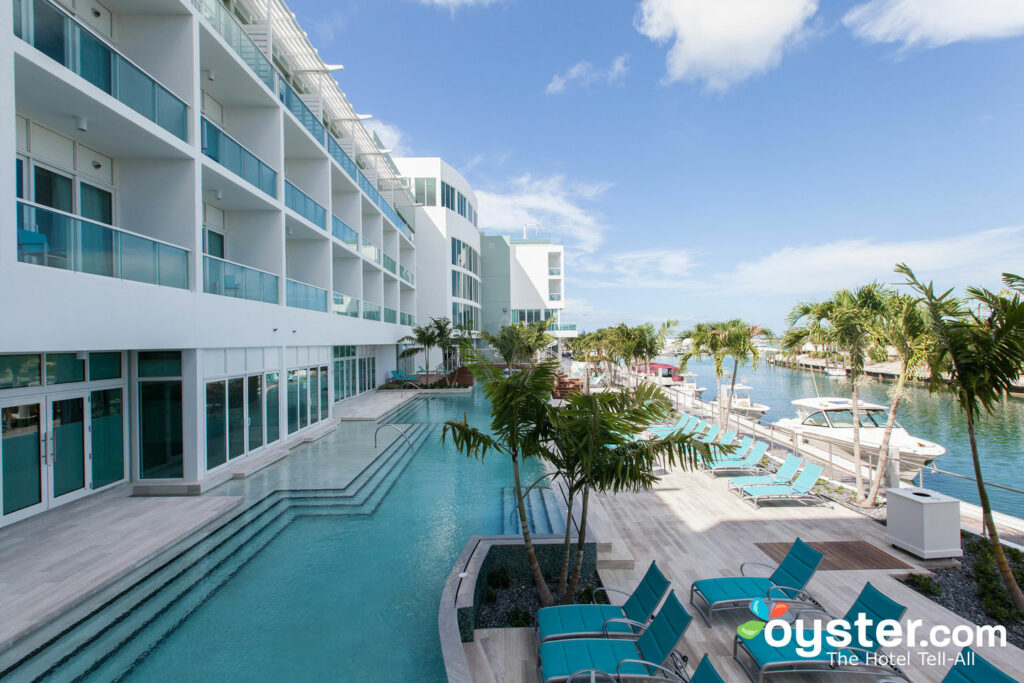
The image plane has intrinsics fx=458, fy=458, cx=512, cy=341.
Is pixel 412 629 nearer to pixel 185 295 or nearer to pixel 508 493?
pixel 508 493

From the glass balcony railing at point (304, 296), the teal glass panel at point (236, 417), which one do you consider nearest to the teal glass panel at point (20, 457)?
the teal glass panel at point (236, 417)

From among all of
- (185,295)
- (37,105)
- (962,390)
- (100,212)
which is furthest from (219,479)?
(962,390)

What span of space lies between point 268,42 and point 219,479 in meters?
11.8

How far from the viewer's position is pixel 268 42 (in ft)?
42.1

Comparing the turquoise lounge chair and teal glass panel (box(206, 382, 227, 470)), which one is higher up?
teal glass panel (box(206, 382, 227, 470))

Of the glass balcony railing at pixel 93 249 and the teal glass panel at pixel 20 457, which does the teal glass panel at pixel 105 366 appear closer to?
the teal glass panel at pixel 20 457

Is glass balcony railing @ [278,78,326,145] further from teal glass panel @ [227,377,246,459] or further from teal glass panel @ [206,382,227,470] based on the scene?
teal glass panel @ [206,382,227,470]

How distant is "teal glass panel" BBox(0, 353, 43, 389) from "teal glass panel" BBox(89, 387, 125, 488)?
1.10 m

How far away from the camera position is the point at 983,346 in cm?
545

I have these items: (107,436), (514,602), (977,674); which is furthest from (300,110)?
(977,674)

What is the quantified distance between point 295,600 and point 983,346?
29.0 feet

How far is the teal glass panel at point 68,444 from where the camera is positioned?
308 inches

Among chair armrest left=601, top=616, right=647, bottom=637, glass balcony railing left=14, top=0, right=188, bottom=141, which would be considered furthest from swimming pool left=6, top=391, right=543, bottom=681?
glass balcony railing left=14, top=0, right=188, bottom=141

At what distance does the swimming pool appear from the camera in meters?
4.51
